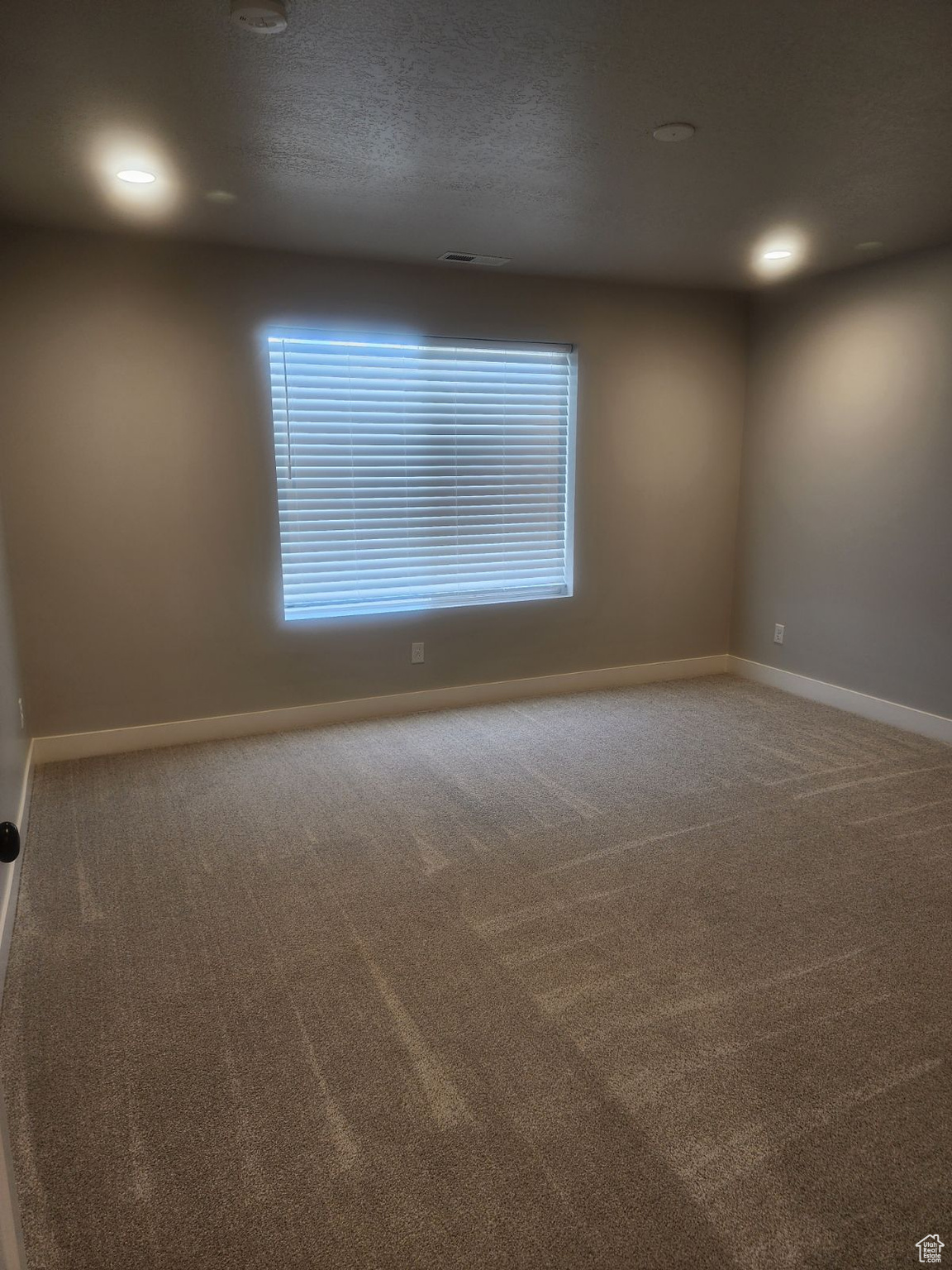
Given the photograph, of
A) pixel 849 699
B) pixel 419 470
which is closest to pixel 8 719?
pixel 419 470

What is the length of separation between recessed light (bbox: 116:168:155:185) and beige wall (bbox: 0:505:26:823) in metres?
1.28

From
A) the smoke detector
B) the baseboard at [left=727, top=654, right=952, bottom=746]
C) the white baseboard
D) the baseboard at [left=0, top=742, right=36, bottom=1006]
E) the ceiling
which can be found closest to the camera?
the white baseboard

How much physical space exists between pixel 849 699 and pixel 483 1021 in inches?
128

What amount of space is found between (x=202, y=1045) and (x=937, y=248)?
171 inches

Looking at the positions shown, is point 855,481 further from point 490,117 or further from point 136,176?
point 136,176

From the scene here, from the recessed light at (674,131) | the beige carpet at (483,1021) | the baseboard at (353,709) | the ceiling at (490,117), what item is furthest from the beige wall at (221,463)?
the recessed light at (674,131)

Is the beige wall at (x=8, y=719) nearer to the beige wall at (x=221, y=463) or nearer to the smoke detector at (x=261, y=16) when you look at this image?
the beige wall at (x=221, y=463)

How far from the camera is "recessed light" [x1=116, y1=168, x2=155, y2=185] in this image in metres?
2.59

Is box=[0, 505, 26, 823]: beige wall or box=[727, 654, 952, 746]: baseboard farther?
box=[727, 654, 952, 746]: baseboard

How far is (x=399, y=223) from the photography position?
3.20 meters

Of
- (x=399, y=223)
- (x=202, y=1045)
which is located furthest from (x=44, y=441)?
(x=202, y=1045)

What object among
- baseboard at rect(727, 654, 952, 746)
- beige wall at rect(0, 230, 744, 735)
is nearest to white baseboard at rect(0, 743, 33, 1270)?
beige wall at rect(0, 230, 744, 735)

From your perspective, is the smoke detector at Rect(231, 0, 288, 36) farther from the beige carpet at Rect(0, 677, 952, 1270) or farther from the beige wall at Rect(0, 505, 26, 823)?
the beige carpet at Rect(0, 677, 952, 1270)

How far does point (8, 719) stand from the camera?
2.78 metres
